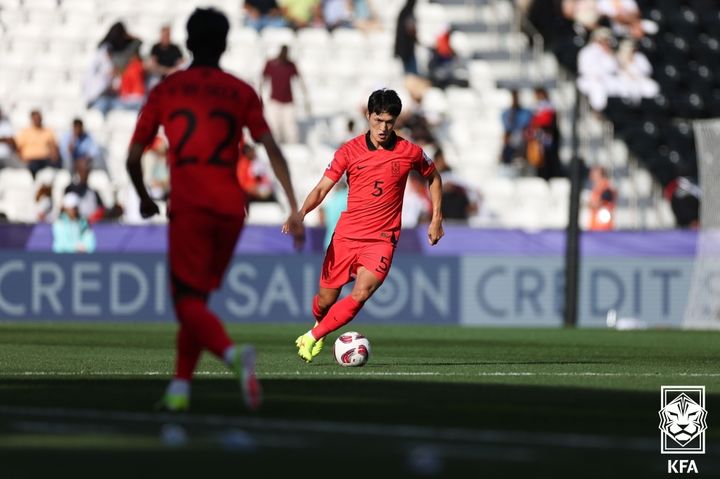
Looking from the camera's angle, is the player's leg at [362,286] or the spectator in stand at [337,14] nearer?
the player's leg at [362,286]

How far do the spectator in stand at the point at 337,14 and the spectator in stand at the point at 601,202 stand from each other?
5.71 metres

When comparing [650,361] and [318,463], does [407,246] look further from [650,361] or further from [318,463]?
[318,463]

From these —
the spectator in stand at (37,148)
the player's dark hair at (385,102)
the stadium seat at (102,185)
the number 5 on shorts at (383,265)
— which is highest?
the player's dark hair at (385,102)

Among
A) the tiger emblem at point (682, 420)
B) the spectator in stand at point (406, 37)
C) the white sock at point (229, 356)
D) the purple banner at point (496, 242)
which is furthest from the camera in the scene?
the spectator in stand at point (406, 37)

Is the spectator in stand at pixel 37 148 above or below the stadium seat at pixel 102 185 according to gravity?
above

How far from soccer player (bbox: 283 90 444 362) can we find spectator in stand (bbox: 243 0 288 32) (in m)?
17.0

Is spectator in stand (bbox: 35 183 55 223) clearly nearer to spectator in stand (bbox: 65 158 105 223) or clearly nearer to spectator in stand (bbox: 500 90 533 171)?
spectator in stand (bbox: 65 158 105 223)

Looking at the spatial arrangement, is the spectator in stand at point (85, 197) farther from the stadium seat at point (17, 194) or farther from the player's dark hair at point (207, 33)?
the player's dark hair at point (207, 33)

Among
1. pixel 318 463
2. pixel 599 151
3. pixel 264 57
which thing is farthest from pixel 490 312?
pixel 318 463

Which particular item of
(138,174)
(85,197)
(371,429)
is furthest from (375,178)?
(85,197)

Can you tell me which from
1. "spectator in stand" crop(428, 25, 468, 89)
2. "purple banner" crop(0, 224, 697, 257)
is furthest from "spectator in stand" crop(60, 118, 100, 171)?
"spectator in stand" crop(428, 25, 468, 89)

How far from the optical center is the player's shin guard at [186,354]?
904 cm

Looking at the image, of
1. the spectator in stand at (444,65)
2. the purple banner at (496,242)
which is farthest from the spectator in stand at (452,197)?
the spectator in stand at (444,65)

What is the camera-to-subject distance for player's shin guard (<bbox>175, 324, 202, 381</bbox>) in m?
9.04
